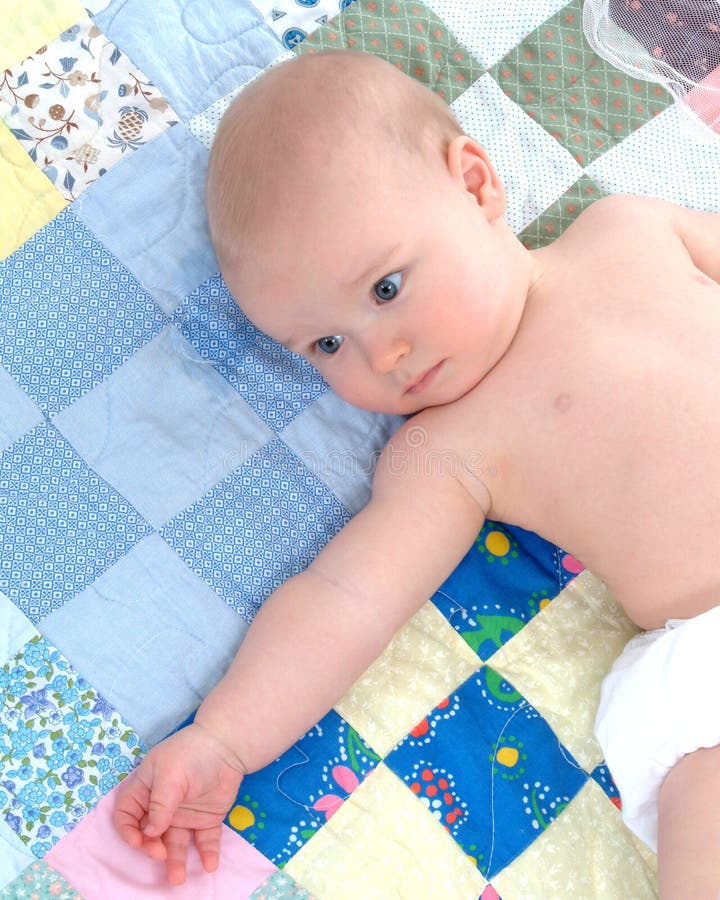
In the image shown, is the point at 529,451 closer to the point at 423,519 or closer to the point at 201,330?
the point at 423,519

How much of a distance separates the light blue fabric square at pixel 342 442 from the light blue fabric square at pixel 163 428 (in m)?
0.06

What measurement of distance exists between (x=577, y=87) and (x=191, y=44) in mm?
609

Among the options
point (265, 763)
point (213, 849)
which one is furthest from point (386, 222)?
point (213, 849)

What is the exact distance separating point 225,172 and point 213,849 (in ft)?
2.76

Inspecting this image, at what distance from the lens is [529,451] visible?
4.37 ft

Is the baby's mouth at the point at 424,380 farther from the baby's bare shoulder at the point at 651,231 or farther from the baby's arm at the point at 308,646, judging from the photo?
the baby's bare shoulder at the point at 651,231

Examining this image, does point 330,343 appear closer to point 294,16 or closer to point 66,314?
point 66,314

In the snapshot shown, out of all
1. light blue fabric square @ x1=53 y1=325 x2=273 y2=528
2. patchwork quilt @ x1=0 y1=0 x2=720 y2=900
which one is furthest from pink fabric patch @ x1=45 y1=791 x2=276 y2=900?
light blue fabric square @ x1=53 y1=325 x2=273 y2=528

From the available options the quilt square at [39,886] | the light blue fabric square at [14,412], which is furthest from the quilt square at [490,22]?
the quilt square at [39,886]

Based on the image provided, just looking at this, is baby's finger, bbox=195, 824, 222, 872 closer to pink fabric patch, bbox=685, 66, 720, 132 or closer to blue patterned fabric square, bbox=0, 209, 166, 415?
blue patterned fabric square, bbox=0, 209, 166, 415

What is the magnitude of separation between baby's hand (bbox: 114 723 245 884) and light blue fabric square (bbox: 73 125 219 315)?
2.04 feet

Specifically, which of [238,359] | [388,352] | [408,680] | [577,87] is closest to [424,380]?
[388,352]

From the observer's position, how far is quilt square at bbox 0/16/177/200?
1459mm

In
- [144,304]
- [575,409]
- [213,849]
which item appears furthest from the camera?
[144,304]
